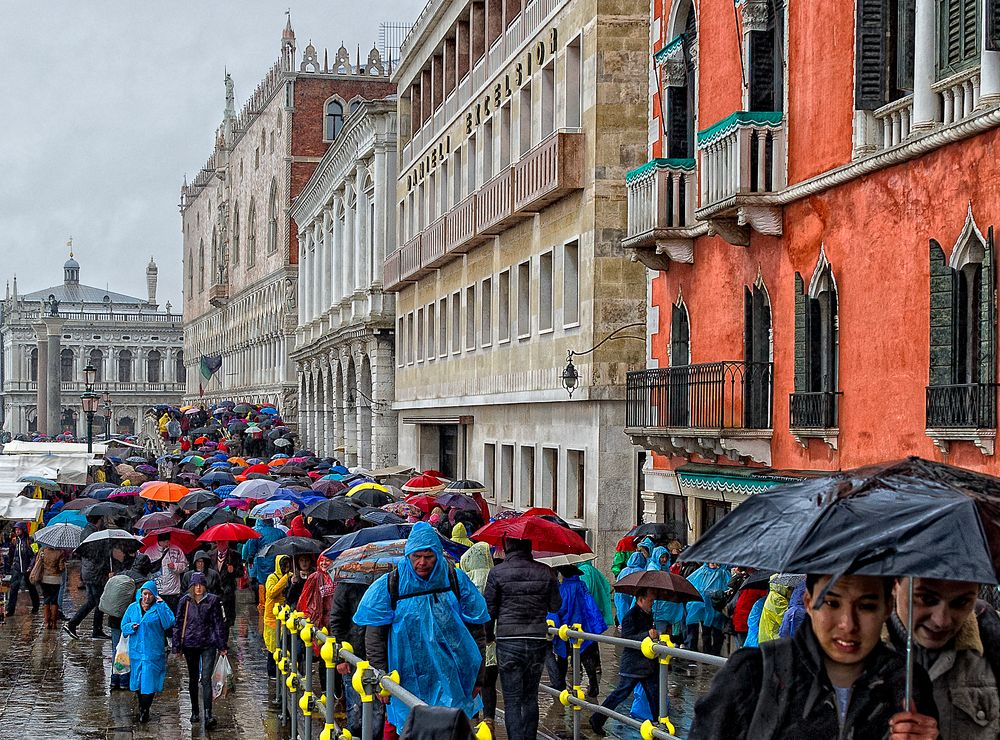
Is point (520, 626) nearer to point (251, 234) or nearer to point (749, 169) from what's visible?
point (749, 169)

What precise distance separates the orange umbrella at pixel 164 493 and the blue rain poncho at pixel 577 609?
13325 mm

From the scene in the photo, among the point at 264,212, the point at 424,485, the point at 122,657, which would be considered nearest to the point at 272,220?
the point at 264,212

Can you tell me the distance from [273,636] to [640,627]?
433 cm

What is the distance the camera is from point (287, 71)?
7981 centimetres

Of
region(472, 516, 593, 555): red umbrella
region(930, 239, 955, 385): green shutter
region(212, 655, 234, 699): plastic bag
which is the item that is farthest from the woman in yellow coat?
region(930, 239, 955, 385): green shutter

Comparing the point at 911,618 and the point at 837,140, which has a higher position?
the point at 837,140

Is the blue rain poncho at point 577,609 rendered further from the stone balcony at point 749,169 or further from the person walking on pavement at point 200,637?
the stone balcony at point 749,169

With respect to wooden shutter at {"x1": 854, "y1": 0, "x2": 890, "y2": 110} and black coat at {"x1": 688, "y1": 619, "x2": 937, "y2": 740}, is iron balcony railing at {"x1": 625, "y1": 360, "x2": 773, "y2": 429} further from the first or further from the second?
black coat at {"x1": 688, "y1": 619, "x2": 937, "y2": 740}

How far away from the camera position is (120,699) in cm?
1661

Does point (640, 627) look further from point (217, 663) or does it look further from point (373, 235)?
point (373, 235)

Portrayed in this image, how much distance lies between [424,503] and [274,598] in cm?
904

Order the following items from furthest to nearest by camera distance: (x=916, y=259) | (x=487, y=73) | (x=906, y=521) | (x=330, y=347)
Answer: (x=330, y=347), (x=487, y=73), (x=916, y=259), (x=906, y=521)

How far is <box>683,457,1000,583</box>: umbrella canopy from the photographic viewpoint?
465 centimetres

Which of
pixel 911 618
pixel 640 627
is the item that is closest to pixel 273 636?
pixel 640 627
